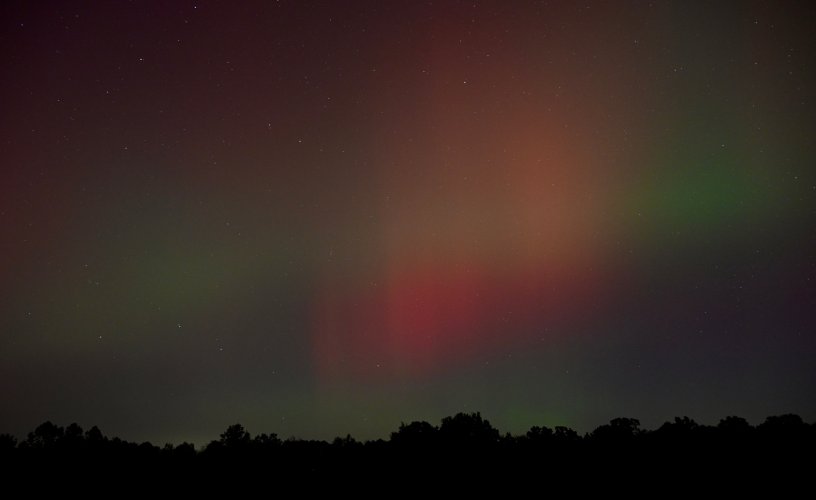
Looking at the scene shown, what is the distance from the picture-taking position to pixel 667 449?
1374 inches

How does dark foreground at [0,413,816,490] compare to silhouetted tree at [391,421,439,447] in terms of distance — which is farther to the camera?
silhouetted tree at [391,421,439,447]

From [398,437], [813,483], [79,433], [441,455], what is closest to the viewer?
[813,483]

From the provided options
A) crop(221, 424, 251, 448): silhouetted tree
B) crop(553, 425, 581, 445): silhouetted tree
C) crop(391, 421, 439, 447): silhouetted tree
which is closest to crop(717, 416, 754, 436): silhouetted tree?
crop(553, 425, 581, 445): silhouetted tree

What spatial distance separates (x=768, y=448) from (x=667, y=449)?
5.51 metres

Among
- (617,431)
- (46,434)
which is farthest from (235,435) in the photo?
(617,431)

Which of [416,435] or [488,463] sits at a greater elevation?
[416,435]

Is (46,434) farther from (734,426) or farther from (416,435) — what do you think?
(734,426)

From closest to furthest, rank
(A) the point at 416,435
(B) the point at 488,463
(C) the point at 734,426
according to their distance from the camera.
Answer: (B) the point at 488,463, (C) the point at 734,426, (A) the point at 416,435

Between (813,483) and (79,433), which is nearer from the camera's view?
(813,483)

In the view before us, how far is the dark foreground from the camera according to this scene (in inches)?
1159

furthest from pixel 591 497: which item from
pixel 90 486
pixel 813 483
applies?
pixel 90 486

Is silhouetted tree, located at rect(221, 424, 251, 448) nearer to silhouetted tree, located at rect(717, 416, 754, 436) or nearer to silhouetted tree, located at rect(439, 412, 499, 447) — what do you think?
silhouetted tree, located at rect(439, 412, 499, 447)

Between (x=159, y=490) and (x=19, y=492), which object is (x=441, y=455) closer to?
(x=159, y=490)

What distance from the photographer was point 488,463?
36.4m
